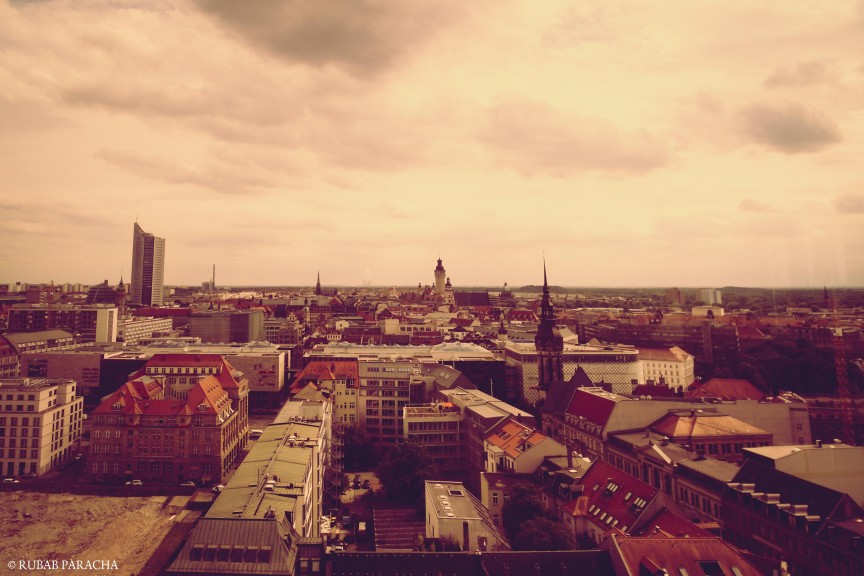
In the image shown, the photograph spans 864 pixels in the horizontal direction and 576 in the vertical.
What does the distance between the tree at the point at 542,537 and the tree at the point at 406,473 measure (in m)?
15.7

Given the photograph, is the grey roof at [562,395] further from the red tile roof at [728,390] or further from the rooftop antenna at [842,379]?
the rooftop antenna at [842,379]

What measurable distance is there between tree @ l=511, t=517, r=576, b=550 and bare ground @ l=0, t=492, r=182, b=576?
25824 millimetres

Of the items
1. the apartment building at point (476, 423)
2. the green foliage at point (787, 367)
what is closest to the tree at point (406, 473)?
the apartment building at point (476, 423)

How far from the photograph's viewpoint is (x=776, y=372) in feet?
281

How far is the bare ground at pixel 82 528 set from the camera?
128 ft

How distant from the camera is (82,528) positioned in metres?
43.2

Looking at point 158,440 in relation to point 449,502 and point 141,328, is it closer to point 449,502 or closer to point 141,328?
point 449,502

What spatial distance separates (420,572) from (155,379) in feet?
179

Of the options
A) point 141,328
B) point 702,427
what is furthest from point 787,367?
point 141,328

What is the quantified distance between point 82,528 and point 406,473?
2593 cm

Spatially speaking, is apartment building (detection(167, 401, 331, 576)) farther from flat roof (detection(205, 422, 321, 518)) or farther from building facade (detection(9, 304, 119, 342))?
building facade (detection(9, 304, 119, 342))

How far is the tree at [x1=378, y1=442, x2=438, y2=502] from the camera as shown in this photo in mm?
47156

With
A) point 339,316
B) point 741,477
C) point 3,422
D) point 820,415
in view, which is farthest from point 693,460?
point 339,316

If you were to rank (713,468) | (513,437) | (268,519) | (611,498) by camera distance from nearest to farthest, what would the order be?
1. (268,519)
2. (611,498)
3. (713,468)
4. (513,437)
